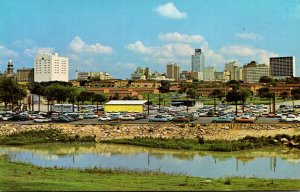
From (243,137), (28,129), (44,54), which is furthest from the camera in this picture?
(44,54)

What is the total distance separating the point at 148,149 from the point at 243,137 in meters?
6.38

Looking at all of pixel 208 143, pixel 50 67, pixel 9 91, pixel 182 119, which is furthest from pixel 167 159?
pixel 50 67

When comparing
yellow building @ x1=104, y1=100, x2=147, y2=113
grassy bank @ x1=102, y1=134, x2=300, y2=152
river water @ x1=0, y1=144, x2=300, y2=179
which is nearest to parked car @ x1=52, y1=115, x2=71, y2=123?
river water @ x1=0, y1=144, x2=300, y2=179

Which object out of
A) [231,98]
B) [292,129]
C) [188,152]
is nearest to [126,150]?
[188,152]

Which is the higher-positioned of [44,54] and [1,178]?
[44,54]

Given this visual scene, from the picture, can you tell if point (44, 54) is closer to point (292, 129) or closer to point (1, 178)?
point (292, 129)

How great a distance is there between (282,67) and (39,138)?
16076 centimetres

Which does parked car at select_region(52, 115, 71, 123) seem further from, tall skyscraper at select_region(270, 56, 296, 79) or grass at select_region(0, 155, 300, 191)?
tall skyscraper at select_region(270, 56, 296, 79)

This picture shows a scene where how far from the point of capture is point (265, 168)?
20.6 metres

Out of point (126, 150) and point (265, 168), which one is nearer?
point (265, 168)

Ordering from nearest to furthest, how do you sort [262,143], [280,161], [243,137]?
[280,161] → [262,143] → [243,137]

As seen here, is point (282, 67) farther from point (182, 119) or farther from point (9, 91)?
point (182, 119)

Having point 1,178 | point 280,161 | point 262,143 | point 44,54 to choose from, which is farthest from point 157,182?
point 44,54

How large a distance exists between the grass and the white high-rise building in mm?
144809
